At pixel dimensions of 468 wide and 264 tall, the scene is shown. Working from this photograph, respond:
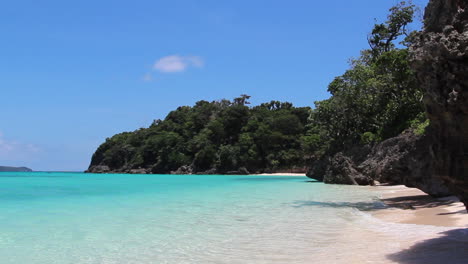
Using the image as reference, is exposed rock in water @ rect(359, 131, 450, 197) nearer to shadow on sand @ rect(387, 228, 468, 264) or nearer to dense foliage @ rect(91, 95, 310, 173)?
shadow on sand @ rect(387, 228, 468, 264)

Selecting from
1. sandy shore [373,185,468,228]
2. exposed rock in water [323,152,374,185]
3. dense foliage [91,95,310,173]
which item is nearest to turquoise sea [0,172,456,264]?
sandy shore [373,185,468,228]

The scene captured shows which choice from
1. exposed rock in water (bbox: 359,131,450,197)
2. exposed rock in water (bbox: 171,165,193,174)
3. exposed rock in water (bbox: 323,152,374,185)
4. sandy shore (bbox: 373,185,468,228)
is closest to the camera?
sandy shore (bbox: 373,185,468,228)

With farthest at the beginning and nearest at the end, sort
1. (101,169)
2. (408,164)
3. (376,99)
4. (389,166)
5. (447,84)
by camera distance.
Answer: (101,169)
(376,99)
(389,166)
(408,164)
(447,84)

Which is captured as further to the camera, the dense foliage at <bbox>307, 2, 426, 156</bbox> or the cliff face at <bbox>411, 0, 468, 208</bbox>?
the dense foliage at <bbox>307, 2, 426, 156</bbox>

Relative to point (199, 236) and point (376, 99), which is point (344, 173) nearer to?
point (376, 99)

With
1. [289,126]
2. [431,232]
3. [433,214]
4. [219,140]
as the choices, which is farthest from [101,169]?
[431,232]

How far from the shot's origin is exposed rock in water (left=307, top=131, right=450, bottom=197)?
11.8 m

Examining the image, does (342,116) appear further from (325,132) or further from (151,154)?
(151,154)

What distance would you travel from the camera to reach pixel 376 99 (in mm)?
28250

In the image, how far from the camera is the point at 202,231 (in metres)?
7.93

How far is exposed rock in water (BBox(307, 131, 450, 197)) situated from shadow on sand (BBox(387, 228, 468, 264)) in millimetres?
2191

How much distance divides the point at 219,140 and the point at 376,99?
45.2m

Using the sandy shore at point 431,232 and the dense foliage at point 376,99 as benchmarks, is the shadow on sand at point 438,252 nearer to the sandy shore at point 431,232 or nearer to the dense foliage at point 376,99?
the sandy shore at point 431,232

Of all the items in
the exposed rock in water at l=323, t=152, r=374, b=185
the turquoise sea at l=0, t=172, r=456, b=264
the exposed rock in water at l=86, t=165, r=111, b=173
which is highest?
the exposed rock in water at l=86, t=165, r=111, b=173
